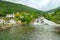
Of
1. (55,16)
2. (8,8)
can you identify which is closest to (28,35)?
(55,16)

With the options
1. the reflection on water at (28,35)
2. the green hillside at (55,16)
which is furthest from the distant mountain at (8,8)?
the reflection on water at (28,35)

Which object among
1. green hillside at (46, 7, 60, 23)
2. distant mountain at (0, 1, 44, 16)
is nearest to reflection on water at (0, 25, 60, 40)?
green hillside at (46, 7, 60, 23)

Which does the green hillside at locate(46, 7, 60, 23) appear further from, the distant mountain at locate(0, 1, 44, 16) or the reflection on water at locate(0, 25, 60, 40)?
the reflection on water at locate(0, 25, 60, 40)

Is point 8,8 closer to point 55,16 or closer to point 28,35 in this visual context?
point 55,16

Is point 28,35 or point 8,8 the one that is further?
point 8,8

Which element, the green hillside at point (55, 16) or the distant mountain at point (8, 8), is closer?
the green hillside at point (55, 16)

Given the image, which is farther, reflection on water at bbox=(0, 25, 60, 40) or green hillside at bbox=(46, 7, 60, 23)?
green hillside at bbox=(46, 7, 60, 23)

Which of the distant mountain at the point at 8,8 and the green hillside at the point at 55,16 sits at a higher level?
the distant mountain at the point at 8,8

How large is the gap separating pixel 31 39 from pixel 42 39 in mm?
1257

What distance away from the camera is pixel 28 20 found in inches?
2443

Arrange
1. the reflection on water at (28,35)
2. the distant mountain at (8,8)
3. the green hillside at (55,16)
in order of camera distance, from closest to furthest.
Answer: the reflection on water at (28,35)
the green hillside at (55,16)
the distant mountain at (8,8)

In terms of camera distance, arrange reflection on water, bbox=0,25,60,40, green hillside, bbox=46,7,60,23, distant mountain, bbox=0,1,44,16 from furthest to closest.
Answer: distant mountain, bbox=0,1,44,16, green hillside, bbox=46,7,60,23, reflection on water, bbox=0,25,60,40

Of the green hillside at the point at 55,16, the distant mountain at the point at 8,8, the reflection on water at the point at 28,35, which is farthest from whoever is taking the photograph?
the distant mountain at the point at 8,8

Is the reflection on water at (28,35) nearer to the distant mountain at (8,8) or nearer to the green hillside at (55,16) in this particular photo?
the green hillside at (55,16)
